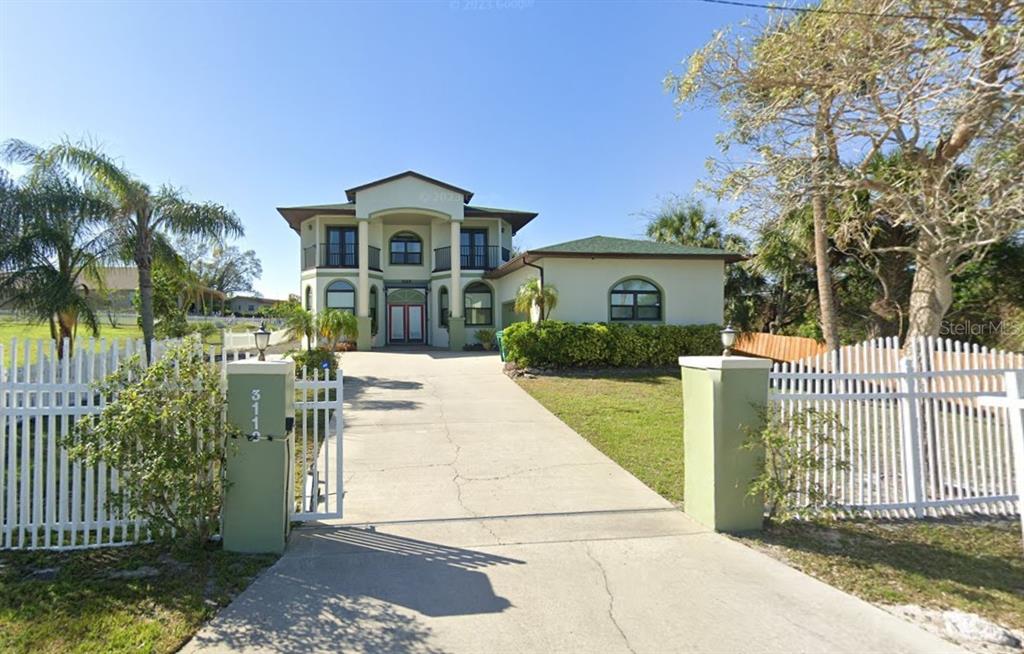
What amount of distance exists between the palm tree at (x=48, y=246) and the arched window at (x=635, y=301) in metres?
14.7

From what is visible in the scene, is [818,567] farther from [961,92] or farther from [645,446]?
[961,92]

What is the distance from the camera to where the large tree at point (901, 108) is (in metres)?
6.23

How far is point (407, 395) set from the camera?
12.5 metres

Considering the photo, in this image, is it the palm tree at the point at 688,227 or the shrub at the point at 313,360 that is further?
the palm tree at the point at 688,227

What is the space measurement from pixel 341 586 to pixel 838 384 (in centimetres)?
478

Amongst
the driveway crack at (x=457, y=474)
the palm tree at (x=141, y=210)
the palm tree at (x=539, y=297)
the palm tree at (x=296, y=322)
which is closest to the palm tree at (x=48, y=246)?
the palm tree at (x=141, y=210)

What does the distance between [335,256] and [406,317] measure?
4.91 m

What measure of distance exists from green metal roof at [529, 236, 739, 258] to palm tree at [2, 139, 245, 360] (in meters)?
9.52

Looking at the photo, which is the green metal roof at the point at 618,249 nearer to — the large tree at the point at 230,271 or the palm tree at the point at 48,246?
the palm tree at the point at 48,246

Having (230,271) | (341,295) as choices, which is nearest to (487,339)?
(341,295)

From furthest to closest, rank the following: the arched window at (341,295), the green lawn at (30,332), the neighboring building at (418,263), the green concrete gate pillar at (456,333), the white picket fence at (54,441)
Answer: the arched window at (341,295), the green concrete gate pillar at (456,333), the neighboring building at (418,263), the green lawn at (30,332), the white picket fence at (54,441)

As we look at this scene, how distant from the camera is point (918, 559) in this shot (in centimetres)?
420

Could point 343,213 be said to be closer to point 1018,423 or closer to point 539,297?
point 539,297

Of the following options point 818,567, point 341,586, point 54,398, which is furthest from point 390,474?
point 818,567
